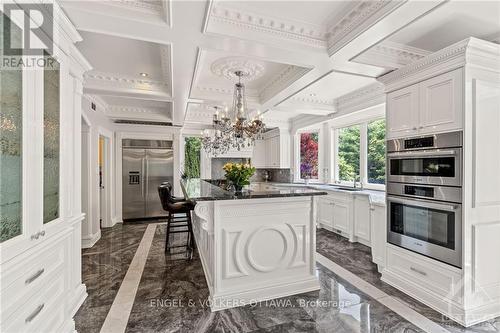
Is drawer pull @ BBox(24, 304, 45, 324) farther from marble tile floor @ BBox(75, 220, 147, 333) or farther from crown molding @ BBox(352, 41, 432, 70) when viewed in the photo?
crown molding @ BBox(352, 41, 432, 70)

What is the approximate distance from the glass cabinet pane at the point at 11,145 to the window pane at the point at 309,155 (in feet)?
17.9

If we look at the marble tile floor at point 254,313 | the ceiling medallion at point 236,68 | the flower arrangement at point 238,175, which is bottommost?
the marble tile floor at point 254,313

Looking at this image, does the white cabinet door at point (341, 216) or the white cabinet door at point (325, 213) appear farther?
the white cabinet door at point (325, 213)

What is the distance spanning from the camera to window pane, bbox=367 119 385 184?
4320 millimetres

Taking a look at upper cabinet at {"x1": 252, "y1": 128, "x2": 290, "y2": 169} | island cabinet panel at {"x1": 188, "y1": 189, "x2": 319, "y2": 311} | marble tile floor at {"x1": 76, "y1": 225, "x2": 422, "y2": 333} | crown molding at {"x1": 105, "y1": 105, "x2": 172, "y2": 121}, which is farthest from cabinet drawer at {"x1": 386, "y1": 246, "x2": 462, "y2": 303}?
crown molding at {"x1": 105, "y1": 105, "x2": 172, "y2": 121}

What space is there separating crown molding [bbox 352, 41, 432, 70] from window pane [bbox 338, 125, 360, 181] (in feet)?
7.85

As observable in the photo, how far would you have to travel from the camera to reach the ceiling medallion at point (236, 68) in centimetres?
283

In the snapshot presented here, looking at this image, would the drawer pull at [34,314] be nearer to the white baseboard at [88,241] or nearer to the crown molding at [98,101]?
the white baseboard at [88,241]

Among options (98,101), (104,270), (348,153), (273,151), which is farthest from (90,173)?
(348,153)

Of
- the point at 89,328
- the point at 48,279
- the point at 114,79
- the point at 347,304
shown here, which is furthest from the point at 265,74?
the point at 89,328

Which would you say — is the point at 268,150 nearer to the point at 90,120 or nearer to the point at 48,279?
the point at 90,120

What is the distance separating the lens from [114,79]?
11.2 ft

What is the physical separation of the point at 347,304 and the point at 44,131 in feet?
9.22

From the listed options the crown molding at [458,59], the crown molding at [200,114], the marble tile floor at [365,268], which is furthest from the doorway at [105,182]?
the crown molding at [458,59]
